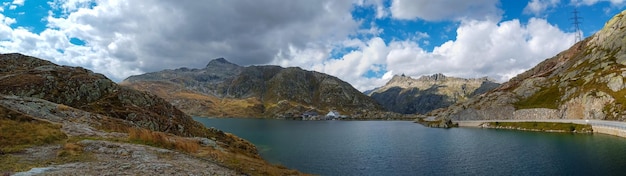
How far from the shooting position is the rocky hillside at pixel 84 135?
901 inches

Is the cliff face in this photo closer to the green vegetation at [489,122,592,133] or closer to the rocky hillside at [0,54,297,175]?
the rocky hillside at [0,54,297,175]

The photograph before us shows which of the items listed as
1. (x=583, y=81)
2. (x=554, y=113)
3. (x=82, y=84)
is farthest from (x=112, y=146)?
(x=583, y=81)

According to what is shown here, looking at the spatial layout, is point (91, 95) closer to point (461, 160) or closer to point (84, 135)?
point (84, 135)

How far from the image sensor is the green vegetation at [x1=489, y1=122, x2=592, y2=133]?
136000mm

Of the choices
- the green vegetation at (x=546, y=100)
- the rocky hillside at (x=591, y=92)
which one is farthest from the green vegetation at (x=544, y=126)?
the green vegetation at (x=546, y=100)

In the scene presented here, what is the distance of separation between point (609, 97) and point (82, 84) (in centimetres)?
19601

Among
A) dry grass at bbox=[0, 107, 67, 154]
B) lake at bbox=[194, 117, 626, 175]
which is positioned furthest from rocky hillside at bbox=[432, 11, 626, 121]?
dry grass at bbox=[0, 107, 67, 154]

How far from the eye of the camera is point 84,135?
110 ft

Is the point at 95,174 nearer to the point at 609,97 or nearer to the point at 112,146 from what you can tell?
the point at 112,146

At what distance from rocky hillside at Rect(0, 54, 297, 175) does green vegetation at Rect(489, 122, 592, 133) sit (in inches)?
5877

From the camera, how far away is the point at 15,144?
25.5 m

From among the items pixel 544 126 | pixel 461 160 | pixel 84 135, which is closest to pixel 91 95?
pixel 84 135

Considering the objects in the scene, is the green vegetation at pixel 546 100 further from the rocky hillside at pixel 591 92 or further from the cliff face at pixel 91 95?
the cliff face at pixel 91 95

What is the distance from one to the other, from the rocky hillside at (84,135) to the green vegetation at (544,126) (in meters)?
149
